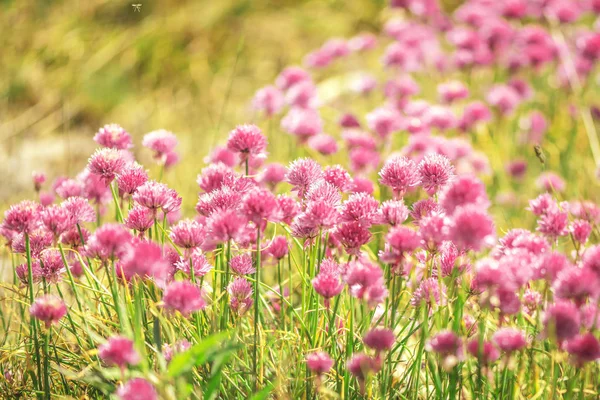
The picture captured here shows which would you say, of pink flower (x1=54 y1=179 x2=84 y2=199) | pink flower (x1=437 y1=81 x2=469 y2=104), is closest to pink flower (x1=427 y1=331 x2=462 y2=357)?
pink flower (x1=54 y1=179 x2=84 y2=199)

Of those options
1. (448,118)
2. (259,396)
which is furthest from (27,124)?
(259,396)

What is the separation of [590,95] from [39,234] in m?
3.27

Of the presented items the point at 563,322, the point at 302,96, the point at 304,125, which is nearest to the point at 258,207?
the point at 563,322

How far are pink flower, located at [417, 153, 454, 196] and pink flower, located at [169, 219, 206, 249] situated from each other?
411 mm

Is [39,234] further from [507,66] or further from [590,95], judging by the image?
[590,95]

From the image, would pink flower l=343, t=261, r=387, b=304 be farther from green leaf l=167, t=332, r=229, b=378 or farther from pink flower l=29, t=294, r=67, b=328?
pink flower l=29, t=294, r=67, b=328

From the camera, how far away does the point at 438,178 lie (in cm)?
119

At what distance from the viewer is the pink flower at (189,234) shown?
1131 mm

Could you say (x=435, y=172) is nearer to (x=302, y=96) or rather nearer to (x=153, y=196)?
(x=153, y=196)

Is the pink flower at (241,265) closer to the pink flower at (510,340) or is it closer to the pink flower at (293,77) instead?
the pink flower at (510,340)

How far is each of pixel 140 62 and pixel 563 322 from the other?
4273 millimetres

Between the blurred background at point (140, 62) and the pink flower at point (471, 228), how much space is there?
8.52 ft

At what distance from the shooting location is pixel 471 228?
91cm

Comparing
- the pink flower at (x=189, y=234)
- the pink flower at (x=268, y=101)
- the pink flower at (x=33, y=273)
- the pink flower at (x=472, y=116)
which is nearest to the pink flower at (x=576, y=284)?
the pink flower at (x=189, y=234)
